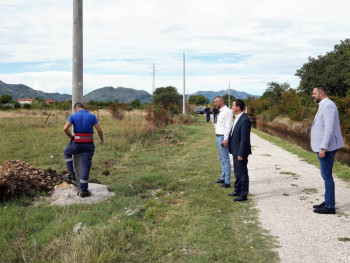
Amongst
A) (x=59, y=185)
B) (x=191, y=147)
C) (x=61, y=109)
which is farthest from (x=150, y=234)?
(x=61, y=109)

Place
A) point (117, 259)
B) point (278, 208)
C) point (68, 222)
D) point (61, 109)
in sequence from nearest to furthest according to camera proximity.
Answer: point (117, 259), point (68, 222), point (278, 208), point (61, 109)

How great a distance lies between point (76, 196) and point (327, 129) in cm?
463

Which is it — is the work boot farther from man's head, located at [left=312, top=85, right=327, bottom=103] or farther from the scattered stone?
man's head, located at [left=312, top=85, right=327, bottom=103]

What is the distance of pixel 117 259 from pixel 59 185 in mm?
3578

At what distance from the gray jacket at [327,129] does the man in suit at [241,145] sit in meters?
1.20

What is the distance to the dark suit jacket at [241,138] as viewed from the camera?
18.6ft

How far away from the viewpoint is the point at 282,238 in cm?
415

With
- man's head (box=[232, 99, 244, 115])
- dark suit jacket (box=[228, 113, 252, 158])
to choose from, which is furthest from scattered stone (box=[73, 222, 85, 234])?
man's head (box=[232, 99, 244, 115])

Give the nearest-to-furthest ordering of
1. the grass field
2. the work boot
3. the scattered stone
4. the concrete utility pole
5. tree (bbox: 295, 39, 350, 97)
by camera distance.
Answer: the grass field → the scattered stone → the work boot → the concrete utility pole → tree (bbox: 295, 39, 350, 97)

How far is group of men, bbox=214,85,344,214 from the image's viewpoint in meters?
4.85

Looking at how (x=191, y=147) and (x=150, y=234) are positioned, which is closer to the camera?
Answer: (x=150, y=234)

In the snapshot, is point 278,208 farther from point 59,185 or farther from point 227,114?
point 59,185

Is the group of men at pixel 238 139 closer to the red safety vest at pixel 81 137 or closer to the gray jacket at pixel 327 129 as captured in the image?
the gray jacket at pixel 327 129

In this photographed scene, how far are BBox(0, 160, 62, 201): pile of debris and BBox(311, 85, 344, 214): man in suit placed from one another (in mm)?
5195
